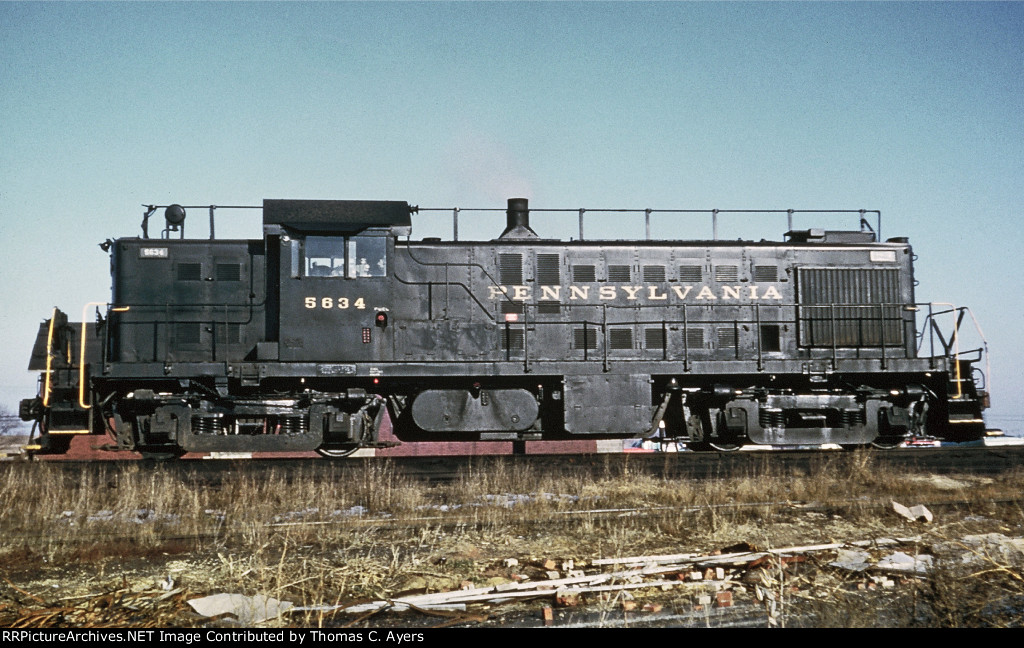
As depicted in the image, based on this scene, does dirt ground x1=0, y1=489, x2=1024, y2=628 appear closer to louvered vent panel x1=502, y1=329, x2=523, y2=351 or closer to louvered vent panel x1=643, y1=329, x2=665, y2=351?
louvered vent panel x1=502, y1=329, x2=523, y2=351

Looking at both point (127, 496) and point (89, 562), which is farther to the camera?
point (127, 496)

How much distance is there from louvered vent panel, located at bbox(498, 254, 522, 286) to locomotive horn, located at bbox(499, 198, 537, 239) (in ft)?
1.59

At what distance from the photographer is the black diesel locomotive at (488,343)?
475 inches

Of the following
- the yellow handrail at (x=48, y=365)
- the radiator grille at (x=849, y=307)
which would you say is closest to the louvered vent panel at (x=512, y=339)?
the radiator grille at (x=849, y=307)

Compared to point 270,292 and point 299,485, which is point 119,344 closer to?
point 270,292

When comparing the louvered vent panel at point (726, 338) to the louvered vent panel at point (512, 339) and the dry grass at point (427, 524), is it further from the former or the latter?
the louvered vent panel at point (512, 339)

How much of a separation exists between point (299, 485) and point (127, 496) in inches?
75.2

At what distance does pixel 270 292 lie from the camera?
1241cm

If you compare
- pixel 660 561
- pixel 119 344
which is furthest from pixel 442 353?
pixel 660 561

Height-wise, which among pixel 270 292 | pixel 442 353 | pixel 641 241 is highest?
pixel 641 241

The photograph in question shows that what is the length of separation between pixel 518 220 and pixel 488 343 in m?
2.38

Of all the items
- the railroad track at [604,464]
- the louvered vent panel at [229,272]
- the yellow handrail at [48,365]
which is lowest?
the railroad track at [604,464]

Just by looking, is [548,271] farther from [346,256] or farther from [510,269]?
[346,256]

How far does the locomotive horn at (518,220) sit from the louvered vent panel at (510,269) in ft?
1.59
